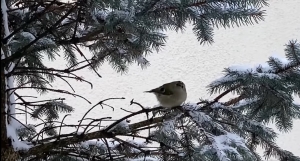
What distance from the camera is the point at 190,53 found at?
1.49 metres

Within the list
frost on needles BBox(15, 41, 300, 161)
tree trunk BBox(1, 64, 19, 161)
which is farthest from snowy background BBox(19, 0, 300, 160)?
tree trunk BBox(1, 64, 19, 161)

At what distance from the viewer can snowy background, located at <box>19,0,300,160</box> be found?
4.72ft

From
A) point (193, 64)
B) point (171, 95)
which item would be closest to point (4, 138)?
point (171, 95)

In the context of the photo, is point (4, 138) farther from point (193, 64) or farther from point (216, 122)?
point (193, 64)

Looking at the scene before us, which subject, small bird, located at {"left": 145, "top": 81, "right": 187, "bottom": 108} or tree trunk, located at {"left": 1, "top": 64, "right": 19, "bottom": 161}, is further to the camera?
small bird, located at {"left": 145, "top": 81, "right": 187, "bottom": 108}

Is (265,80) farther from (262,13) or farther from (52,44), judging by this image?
(52,44)

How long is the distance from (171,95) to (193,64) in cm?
88

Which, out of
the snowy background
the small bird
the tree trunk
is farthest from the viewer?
the snowy background

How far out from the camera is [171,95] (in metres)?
0.62

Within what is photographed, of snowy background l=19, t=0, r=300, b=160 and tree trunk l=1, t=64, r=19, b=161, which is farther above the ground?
snowy background l=19, t=0, r=300, b=160

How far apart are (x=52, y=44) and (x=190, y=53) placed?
38.6 inches

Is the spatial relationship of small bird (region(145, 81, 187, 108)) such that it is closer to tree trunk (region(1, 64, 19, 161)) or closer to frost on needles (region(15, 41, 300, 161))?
frost on needles (region(15, 41, 300, 161))

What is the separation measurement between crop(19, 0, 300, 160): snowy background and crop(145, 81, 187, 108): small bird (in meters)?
0.77

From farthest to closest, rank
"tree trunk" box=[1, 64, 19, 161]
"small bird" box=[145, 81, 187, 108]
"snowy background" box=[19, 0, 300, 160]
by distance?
1. "snowy background" box=[19, 0, 300, 160]
2. "small bird" box=[145, 81, 187, 108]
3. "tree trunk" box=[1, 64, 19, 161]
